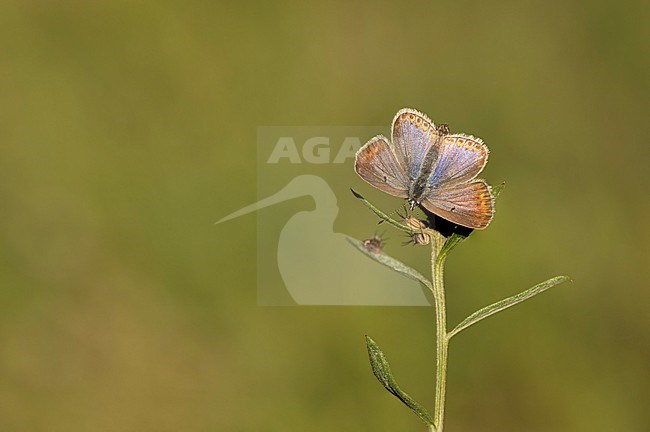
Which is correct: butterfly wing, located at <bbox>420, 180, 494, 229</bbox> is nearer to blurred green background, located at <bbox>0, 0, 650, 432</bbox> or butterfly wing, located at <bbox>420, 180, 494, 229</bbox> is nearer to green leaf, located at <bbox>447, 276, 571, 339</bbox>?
green leaf, located at <bbox>447, 276, 571, 339</bbox>

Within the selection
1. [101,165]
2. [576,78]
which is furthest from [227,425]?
[576,78]

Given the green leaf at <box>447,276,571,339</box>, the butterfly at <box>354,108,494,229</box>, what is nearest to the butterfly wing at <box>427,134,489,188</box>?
the butterfly at <box>354,108,494,229</box>

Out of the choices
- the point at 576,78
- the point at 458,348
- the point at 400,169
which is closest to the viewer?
the point at 400,169

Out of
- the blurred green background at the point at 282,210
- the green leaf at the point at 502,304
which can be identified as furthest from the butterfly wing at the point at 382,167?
the blurred green background at the point at 282,210

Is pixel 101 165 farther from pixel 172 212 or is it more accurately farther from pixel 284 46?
pixel 284 46

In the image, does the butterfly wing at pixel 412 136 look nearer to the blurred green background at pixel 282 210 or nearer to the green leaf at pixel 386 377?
the green leaf at pixel 386 377
